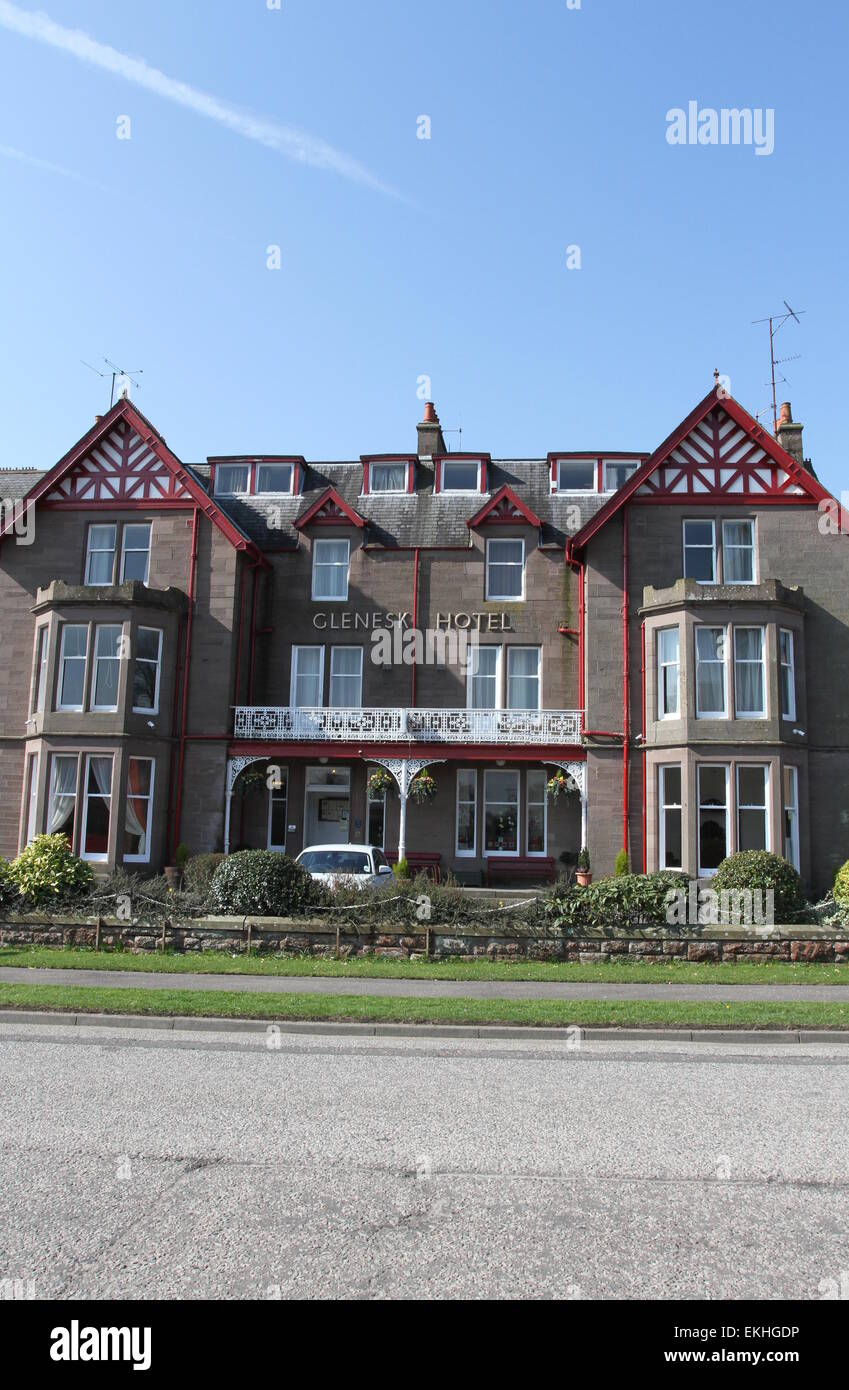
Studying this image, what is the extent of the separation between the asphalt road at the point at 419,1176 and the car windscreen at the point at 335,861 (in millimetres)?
10664

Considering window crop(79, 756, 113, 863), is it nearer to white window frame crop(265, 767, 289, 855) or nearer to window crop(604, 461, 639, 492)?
white window frame crop(265, 767, 289, 855)

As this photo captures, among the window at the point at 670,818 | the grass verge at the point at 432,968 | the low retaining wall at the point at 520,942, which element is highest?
the window at the point at 670,818

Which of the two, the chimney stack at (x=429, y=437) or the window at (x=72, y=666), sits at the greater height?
the chimney stack at (x=429, y=437)

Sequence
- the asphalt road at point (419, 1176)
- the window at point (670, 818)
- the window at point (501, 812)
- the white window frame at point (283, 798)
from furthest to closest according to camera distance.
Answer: the white window frame at point (283, 798), the window at point (501, 812), the window at point (670, 818), the asphalt road at point (419, 1176)

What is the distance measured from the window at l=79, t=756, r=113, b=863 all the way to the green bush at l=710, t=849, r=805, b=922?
1511cm

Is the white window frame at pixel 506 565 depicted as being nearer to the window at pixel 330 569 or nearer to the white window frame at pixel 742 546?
the window at pixel 330 569

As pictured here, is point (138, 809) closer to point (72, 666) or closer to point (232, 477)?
point (72, 666)

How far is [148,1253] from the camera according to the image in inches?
191

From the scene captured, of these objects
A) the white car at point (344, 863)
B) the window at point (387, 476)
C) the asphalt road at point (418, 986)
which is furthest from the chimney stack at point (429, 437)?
the asphalt road at point (418, 986)

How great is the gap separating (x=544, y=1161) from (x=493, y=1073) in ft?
10.2

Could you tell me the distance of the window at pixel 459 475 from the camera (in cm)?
3197
